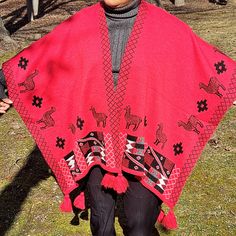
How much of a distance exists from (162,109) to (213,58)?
1.88 ft

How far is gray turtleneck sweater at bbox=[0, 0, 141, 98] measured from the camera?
297 centimetres

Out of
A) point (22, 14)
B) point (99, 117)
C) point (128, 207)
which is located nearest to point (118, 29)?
point (99, 117)

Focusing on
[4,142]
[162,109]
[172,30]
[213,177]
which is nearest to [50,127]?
[162,109]

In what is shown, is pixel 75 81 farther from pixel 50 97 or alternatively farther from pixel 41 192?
pixel 41 192

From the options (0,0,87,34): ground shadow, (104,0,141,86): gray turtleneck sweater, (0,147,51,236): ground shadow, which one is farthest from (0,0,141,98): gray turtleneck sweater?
(0,0,87,34): ground shadow

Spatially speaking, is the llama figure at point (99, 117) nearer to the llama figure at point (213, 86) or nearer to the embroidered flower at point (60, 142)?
the embroidered flower at point (60, 142)

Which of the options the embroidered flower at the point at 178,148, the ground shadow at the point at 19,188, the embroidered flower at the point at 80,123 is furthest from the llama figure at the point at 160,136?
the ground shadow at the point at 19,188

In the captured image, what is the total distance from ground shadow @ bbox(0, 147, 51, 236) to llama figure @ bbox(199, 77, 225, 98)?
2562 millimetres

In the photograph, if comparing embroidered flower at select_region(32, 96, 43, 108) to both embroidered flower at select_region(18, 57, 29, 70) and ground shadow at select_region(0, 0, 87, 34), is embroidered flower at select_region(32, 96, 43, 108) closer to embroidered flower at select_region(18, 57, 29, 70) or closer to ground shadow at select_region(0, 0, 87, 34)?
embroidered flower at select_region(18, 57, 29, 70)

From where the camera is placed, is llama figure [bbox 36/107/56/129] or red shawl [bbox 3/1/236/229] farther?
llama figure [bbox 36/107/56/129]

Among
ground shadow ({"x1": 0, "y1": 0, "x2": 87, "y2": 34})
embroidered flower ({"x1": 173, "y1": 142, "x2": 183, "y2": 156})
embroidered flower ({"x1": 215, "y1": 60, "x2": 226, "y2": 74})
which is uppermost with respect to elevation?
embroidered flower ({"x1": 215, "y1": 60, "x2": 226, "y2": 74})

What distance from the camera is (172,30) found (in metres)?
3.01

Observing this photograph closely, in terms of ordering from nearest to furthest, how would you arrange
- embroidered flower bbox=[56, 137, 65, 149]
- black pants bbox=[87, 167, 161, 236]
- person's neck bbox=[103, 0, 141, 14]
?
person's neck bbox=[103, 0, 141, 14] → black pants bbox=[87, 167, 161, 236] → embroidered flower bbox=[56, 137, 65, 149]

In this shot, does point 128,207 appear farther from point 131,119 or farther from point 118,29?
point 118,29
